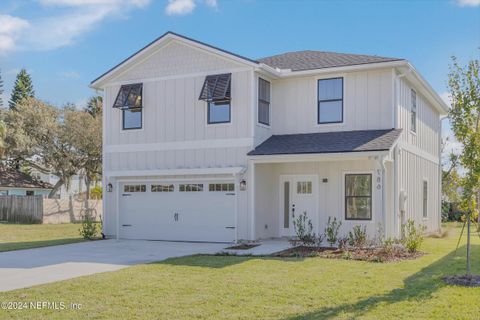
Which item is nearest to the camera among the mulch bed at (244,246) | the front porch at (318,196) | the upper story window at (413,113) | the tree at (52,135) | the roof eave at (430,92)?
the mulch bed at (244,246)

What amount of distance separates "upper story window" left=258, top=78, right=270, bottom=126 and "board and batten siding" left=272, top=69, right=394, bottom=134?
0.29m

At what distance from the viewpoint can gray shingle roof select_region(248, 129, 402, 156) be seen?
1526 cm

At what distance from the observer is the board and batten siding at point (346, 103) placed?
55.0 ft

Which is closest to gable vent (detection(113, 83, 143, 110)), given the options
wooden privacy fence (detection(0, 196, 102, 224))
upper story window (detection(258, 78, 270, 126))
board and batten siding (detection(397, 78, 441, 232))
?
upper story window (detection(258, 78, 270, 126))

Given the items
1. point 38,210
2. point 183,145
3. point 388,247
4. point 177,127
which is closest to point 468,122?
point 388,247

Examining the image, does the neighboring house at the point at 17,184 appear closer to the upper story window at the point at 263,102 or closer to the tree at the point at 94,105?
the tree at the point at 94,105

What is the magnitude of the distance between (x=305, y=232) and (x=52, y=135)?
23.7 metres

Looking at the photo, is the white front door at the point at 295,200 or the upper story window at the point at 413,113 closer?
the white front door at the point at 295,200

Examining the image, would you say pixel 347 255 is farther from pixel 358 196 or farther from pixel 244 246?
pixel 358 196

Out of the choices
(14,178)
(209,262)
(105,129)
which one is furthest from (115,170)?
(14,178)

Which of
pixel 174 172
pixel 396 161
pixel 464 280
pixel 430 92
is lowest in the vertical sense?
pixel 464 280

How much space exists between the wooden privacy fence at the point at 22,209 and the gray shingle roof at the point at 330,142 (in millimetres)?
17708

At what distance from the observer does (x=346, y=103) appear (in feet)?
56.5

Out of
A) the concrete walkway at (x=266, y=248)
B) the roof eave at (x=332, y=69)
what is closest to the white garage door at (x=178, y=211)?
the concrete walkway at (x=266, y=248)
